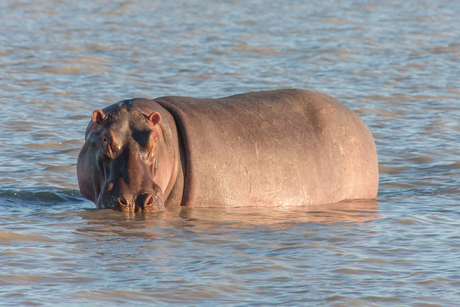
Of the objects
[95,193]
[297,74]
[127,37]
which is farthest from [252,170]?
[127,37]

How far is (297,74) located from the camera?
15.1 meters

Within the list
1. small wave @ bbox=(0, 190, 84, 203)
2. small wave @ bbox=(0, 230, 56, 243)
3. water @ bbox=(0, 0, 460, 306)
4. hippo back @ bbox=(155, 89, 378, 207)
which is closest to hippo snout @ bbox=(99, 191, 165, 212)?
water @ bbox=(0, 0, 460, 306)

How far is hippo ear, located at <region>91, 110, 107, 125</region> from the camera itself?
6.00m

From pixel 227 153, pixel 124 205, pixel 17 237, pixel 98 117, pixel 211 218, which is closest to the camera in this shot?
pixel 17 237

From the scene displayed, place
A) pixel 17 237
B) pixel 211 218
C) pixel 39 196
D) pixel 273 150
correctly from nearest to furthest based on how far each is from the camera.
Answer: pixel 17 237, pixel 211 218, pixel 273 150, pixel 39 196

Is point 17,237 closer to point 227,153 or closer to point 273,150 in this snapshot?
point 227,153

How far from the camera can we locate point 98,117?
6039 millimetres

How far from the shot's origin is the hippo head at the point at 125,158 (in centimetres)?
589

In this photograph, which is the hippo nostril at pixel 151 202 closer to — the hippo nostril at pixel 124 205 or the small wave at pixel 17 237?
the hippo nostril at pixel 124 205

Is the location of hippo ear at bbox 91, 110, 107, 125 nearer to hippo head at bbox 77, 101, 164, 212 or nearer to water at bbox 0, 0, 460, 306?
hippo head at bbox 77, 101, 164, 212

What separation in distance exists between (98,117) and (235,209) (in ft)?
4.68

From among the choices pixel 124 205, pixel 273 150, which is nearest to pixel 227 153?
pixel 273 150

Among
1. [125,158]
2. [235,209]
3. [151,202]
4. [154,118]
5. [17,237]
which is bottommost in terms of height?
[17,237]

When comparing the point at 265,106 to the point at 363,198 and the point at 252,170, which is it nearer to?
the point at 252,170
